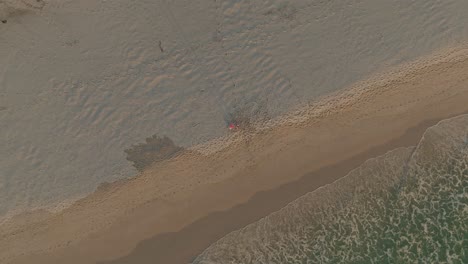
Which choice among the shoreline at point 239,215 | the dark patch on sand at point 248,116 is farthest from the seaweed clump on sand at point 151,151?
the shoreline at point 239,215

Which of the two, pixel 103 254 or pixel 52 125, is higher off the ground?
pixel 52 125

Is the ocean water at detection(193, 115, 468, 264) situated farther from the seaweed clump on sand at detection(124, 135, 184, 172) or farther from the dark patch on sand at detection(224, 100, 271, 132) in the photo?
the seaweed clump on sand at detection(124, 135, 184, 172)

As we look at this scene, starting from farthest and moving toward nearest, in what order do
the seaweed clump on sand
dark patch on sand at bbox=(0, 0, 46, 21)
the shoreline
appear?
the seaweed clump on sand, the shoreline, dark patch on sand at bbox=(0, 0, 46, 21)

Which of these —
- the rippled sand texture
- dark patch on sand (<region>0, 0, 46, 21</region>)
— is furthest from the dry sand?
dark patch on sand (<region>0, 0, 46, 21</region>)

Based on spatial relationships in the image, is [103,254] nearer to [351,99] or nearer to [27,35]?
[27,35]

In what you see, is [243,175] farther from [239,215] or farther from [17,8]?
[17,8]

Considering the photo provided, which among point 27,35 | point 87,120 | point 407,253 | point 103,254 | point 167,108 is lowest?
point 407,253

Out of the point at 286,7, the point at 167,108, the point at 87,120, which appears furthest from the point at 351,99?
the point at 87,120
